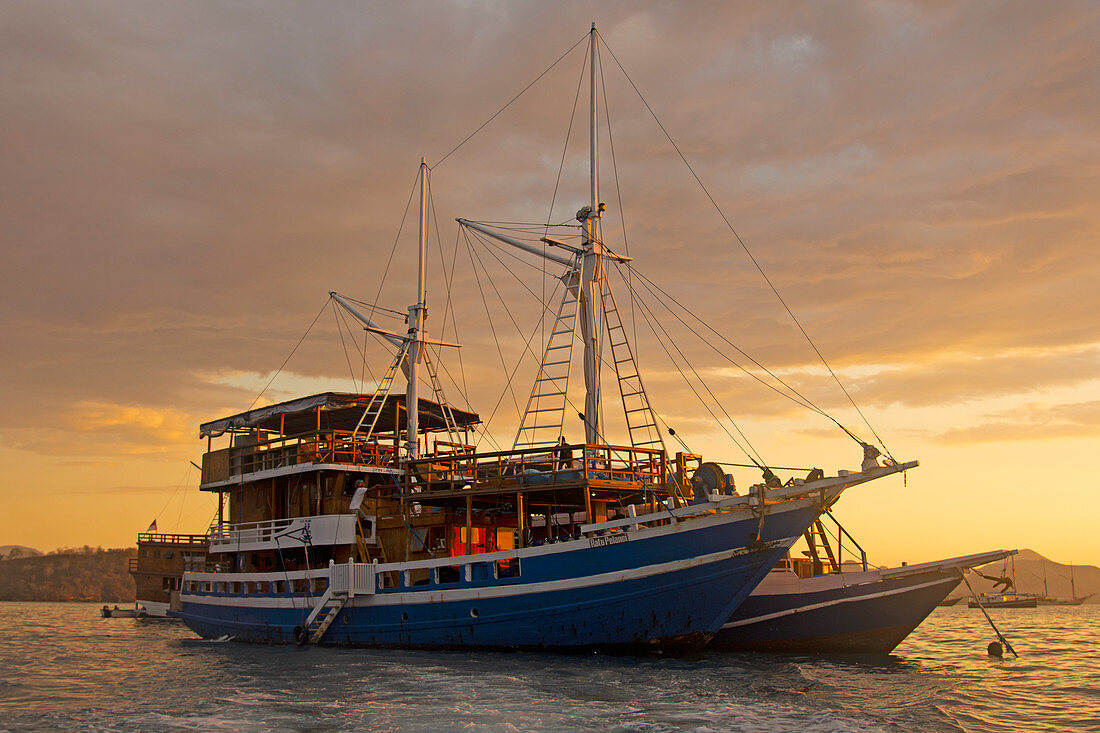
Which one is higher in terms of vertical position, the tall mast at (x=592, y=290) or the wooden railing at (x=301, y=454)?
the tall mast at (x=592, y=290)

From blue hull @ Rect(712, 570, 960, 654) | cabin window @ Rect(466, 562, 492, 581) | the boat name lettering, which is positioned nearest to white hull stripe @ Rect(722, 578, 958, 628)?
blue hull @ Rect(712, 570, 960, 654)

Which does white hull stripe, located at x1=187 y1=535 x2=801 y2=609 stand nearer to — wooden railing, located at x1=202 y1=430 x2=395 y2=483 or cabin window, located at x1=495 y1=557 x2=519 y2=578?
cabin window, located at x1=495 y1=557 x2=519 y2=578

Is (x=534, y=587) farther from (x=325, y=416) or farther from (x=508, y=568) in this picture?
(x=325, y=416)

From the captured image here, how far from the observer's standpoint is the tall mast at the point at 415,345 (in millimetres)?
33812

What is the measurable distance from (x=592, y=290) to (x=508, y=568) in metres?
9.80

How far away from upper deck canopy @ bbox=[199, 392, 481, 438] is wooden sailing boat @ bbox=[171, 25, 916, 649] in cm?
15

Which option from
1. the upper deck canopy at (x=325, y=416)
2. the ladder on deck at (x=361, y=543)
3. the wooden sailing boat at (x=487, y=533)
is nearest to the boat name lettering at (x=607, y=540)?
the wooden sailing boat at (x=487, y=533)

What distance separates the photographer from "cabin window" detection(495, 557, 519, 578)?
23578mm

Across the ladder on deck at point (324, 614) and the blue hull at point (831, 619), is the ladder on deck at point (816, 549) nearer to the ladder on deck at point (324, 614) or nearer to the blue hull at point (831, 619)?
the blue hull at point (831, 619)

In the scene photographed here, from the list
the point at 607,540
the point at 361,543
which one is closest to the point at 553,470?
the point at 607,540

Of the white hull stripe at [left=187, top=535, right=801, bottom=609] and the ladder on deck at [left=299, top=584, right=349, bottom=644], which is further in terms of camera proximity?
the ladder on deck at [left=299, top=584, right=349, bottom=644]

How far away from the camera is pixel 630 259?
29.5 meters

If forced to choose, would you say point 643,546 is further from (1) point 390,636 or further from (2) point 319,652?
(2) point 319,652

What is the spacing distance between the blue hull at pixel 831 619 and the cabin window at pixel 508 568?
6729 mm
